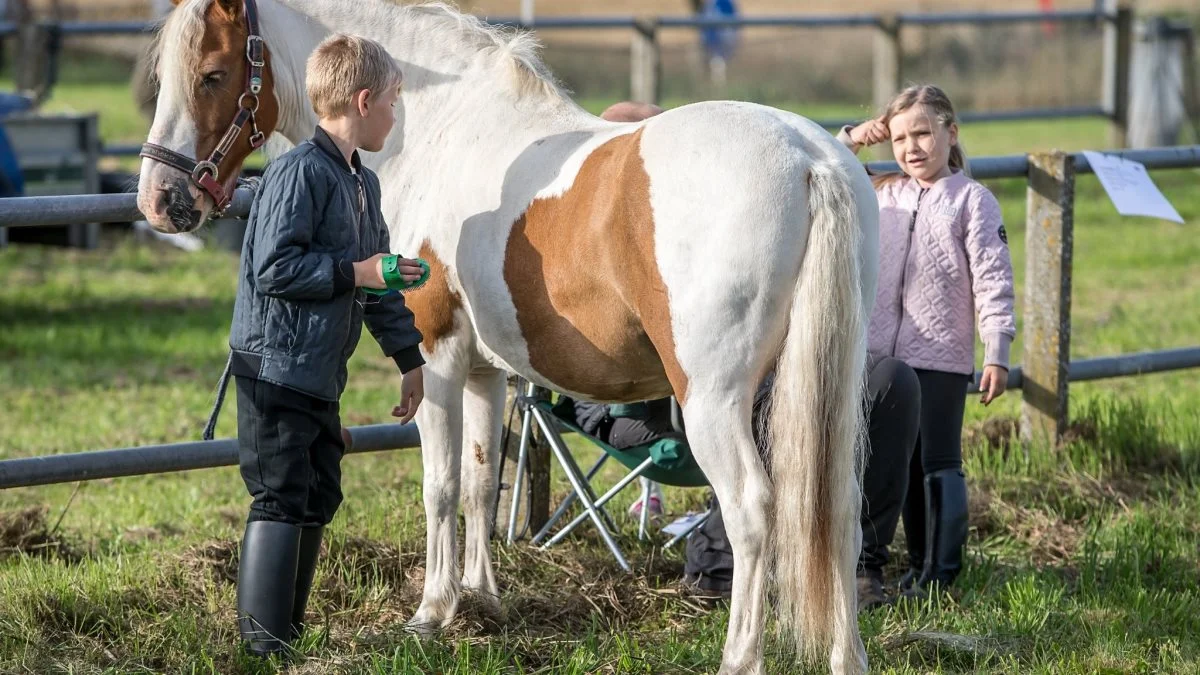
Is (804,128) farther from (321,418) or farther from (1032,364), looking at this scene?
(1032,364)

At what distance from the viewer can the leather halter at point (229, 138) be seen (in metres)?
3.40

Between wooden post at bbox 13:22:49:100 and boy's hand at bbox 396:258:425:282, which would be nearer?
boy's hand at bbox 396:258:425:282

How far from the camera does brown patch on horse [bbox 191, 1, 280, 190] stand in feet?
11.2

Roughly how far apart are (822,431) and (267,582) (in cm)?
136

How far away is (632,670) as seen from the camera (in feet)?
10.7

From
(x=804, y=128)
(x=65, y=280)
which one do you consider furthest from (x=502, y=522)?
(x=65, y=280)

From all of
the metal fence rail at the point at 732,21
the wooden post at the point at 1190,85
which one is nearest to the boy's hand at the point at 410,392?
the metal fence rail at the point at 732,21

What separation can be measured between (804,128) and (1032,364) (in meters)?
2.39

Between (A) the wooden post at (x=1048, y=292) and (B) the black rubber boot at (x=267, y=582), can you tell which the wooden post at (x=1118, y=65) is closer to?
(A) the wooden post at (x=1048, y=292)

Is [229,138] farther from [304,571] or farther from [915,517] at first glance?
[915,517]

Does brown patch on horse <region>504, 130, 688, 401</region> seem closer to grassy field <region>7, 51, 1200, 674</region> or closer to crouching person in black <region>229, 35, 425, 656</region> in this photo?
crouching person in black <region>229, 35, 425, 656</region>

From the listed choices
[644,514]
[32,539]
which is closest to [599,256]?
[644,514]

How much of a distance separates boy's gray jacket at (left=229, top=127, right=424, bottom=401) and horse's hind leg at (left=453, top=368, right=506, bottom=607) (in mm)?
696

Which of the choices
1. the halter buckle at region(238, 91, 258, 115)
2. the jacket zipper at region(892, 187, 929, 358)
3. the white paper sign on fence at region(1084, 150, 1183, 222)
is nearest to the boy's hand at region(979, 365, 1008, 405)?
the jacket zipper at region(892, 187, 929, 358)
